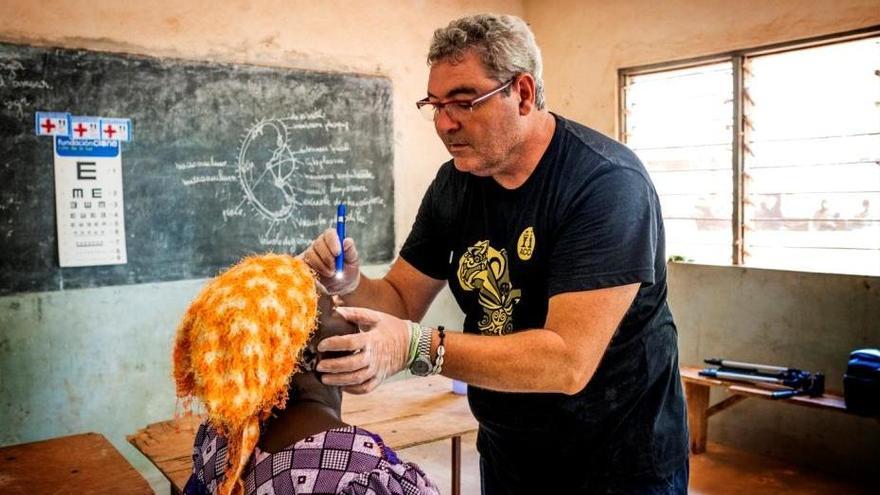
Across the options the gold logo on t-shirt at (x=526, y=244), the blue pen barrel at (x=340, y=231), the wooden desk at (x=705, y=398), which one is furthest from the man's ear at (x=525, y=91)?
the wooden desk at (x=705, y=398)

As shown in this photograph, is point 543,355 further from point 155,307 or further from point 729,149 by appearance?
point 729,149

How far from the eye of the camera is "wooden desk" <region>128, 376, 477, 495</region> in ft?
7.34

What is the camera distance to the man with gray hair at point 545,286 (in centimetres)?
142

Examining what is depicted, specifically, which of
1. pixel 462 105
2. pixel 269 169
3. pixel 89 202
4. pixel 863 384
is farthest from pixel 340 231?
pixel 863 384

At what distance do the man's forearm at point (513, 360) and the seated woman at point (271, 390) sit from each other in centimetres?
19

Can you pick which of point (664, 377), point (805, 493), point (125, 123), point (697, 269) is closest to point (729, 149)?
point (697, 269)

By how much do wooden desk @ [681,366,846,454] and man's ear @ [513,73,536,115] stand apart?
2755mm

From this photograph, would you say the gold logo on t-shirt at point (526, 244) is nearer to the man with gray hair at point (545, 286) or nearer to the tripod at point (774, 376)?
the man with gray hair at point (545, 286)

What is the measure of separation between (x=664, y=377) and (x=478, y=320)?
0.44 meters

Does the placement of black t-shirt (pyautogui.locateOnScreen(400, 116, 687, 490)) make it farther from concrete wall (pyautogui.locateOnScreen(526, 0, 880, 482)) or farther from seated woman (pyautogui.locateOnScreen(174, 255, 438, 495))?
concrete wall (pyautogui.locateOnScreen(526, 0, 880, 482))

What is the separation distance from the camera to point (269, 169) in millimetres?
4156

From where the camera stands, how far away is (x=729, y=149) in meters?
4.18

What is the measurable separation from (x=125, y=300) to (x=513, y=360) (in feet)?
9.51

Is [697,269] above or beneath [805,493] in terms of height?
above
